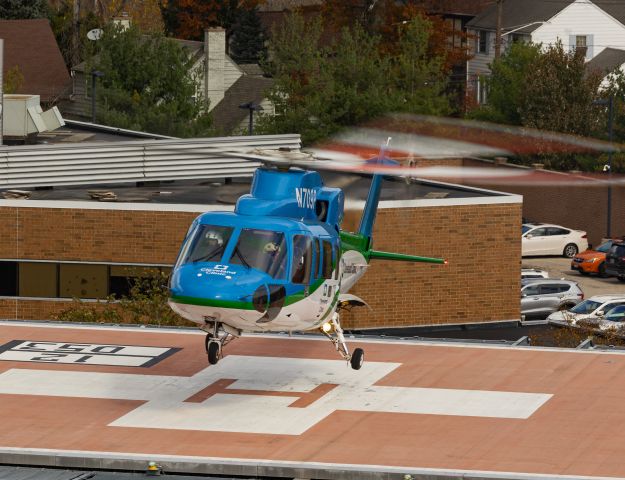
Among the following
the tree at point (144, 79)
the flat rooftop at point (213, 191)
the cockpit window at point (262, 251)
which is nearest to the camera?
the cockpit window at point (262, 251)

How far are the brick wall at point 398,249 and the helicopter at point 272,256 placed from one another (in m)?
13.4

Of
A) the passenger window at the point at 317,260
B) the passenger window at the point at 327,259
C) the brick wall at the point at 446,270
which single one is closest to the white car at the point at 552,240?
the brick wall at the point at 446,270

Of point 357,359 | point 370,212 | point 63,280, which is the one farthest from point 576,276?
point 357,359

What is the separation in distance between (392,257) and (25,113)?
956 inches

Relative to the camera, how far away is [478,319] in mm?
45469

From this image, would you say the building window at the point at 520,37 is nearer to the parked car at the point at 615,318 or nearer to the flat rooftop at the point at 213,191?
the parked car at the point at 615,318

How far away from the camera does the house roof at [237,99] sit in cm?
9006

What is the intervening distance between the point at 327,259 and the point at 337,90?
52391 millimetres

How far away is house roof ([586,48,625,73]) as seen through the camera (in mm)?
94438

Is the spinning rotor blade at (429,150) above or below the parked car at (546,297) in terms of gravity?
above

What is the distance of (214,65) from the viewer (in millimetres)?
95188

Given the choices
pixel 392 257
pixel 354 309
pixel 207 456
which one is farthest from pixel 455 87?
pixel 207 456

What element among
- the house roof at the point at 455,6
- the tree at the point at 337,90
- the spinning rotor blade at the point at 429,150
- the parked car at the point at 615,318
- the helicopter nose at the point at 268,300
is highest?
the house roof at the point at 455,6

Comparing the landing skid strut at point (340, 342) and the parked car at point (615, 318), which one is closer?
the landing skid strut at point (340, 342)
